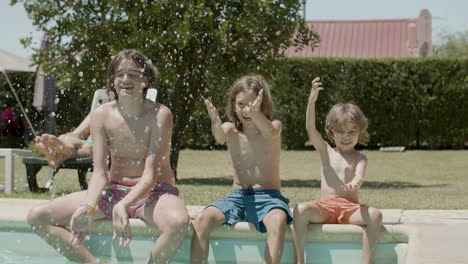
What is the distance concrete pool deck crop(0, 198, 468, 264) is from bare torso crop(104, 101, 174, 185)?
0.29m

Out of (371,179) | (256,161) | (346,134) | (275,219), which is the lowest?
(371,179)

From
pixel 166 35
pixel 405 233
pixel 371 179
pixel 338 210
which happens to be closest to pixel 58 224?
pixel 338 210

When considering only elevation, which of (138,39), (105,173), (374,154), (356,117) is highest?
(138,39)

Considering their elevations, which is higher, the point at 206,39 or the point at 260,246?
the point at 206,39

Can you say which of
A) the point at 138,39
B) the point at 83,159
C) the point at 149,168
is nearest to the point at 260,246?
the point at 149,168

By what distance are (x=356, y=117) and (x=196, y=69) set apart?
6077 mm

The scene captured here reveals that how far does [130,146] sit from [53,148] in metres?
1.93

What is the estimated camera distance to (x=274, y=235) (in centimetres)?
365

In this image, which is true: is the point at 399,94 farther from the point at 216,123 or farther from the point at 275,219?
the point at 275,219

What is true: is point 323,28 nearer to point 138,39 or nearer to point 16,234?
point 138,39

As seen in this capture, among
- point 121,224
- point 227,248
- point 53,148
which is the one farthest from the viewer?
point 53,148

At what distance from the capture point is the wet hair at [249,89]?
4.15 meters

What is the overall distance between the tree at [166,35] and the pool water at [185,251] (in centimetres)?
524

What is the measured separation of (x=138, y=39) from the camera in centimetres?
914
